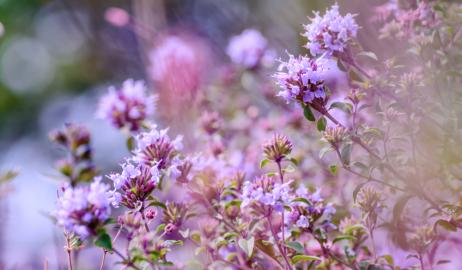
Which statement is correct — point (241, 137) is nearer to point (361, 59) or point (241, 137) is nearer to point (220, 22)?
point (361, 59)

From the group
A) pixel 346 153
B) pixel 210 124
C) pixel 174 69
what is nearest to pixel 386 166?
pixel 346 153

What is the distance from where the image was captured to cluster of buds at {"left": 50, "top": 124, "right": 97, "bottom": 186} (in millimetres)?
1492

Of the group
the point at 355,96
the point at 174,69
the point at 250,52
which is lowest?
the point at 355,96

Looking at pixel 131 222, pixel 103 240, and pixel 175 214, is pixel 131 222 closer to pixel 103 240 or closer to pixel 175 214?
pixel 175 214

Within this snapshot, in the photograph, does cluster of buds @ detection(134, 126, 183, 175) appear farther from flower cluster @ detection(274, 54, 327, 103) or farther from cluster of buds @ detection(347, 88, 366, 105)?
cluster of buds @ detection(347, 88, 366, 105)

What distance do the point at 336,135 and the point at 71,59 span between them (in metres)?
4.77

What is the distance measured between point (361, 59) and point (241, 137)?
54 cm

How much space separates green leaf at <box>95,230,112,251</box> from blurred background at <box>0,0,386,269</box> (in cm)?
142

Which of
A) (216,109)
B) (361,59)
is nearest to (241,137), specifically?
(216,109)

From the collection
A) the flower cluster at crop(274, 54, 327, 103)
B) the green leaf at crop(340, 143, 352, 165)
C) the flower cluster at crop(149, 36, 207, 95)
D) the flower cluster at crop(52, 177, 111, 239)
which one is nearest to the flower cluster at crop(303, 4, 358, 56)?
the flower cluster at crop(274, 54, 327, 103)

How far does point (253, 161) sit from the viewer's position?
5.87 ft

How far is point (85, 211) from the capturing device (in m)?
0.93

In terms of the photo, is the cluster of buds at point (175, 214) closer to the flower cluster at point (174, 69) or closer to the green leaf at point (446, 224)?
the green leaf at point (446, 224)

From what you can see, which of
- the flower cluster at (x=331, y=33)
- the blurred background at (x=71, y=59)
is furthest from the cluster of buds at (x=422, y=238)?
the blurred background at (x=71, y=59)
